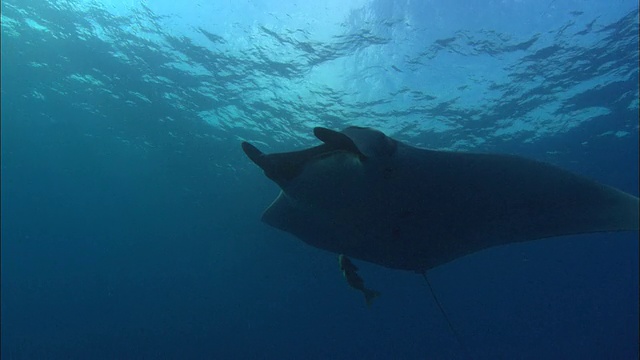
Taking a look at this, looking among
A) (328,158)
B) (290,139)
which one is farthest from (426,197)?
(290,139)

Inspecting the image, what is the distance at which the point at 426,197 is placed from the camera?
364cm

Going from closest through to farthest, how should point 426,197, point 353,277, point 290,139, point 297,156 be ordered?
point 297,156
point 426,197
point 353,277
point 290,139

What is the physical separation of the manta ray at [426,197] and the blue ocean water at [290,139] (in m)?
9.04

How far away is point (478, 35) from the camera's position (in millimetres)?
11625

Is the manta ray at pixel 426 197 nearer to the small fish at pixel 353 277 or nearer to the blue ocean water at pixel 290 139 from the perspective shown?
the small fish at pixel 353 277

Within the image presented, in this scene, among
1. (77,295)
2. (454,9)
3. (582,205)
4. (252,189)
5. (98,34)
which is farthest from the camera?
(77,295)

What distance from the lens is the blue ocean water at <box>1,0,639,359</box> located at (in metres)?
12.1

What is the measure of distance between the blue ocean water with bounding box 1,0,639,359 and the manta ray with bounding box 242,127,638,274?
9.04m

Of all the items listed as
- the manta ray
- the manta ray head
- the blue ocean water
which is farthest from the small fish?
the blue ocean water

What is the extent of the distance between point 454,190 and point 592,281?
3921 centimetres

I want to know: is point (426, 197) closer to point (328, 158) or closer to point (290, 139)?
point (328, 158)

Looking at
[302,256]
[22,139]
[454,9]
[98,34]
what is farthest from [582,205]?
[22,139]

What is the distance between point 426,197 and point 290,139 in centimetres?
1534

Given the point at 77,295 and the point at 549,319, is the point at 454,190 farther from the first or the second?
the point at 77,295
